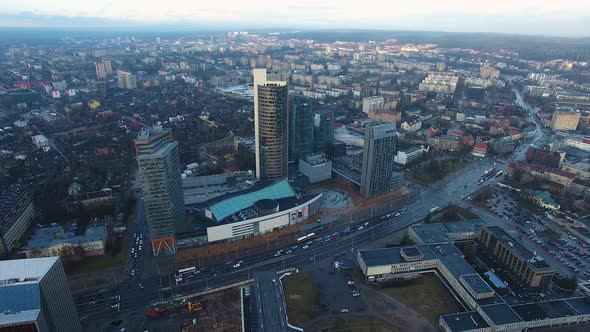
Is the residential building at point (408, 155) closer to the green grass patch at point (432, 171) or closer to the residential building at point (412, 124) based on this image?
the green grass patch at point (432, 171)

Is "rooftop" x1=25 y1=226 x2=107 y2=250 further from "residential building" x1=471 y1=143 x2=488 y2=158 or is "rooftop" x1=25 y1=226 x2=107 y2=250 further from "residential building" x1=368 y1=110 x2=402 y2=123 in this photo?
"residential building" x1=368 y1=110 x2=402 y2=123

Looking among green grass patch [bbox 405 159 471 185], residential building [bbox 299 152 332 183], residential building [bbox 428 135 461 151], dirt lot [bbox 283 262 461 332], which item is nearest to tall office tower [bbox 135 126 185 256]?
dirt lot [bbox 283 262 461 332]

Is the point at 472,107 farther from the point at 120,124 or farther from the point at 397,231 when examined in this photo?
the point at 120,124

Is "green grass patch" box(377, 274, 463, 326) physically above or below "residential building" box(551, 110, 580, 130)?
below

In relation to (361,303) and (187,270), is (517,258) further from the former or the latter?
(187,270)

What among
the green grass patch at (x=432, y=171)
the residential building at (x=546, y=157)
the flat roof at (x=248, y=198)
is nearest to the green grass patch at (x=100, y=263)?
the flat roof at (x=248, y=198)

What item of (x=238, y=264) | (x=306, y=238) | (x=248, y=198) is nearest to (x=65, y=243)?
(x=238, y=264)
